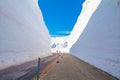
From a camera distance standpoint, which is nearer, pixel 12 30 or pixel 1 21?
pixel 1 21

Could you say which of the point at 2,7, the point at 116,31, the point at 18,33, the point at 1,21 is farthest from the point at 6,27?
the point at 116,31

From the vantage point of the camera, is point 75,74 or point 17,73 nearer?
point 17,73

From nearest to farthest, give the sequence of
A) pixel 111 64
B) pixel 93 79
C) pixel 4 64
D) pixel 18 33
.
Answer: pixel 93 79 → pixel 111 64 → pixel 4 64 → pixel 18 33

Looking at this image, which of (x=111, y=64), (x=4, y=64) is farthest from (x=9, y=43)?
(x=111, y=64)

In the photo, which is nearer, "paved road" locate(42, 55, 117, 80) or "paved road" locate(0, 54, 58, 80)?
"paved road" locate(0, 54, 58, 80)

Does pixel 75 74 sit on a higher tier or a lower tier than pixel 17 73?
lower

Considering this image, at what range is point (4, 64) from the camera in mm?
14766

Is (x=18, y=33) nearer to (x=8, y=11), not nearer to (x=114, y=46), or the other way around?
(x=8, y=11)

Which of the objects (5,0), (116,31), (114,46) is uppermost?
(5,0)

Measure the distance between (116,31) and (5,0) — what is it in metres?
15.6

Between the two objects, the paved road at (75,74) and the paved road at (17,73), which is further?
A: the paved road at (75,74)

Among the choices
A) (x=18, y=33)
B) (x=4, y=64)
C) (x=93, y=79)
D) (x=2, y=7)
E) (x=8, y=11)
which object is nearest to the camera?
(x=93, y=79)

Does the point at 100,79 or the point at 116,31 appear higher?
the point at 116,31

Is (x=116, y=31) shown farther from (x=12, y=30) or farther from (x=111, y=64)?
(x=12, y=30)
